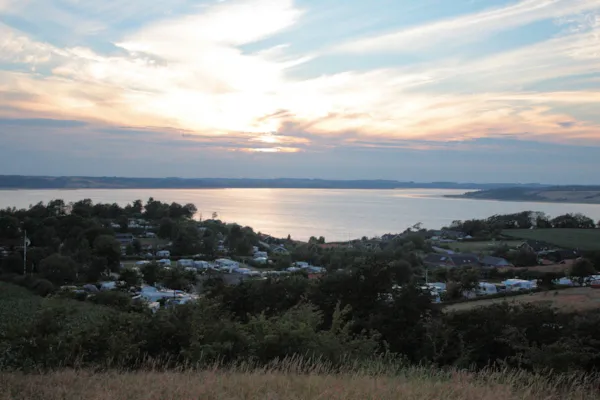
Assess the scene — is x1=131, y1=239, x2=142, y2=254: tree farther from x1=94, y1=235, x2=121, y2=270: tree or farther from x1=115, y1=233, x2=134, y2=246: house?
x1=94, y1=235, x2=121, y2=270: tree

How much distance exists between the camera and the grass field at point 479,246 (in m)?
42.7

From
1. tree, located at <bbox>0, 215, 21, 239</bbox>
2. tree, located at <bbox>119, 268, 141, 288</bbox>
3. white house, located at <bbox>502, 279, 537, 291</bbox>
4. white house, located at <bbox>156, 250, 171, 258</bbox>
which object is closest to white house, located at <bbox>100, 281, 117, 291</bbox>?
tree, located at <bbox>119, 268, 141, 288</bbox>

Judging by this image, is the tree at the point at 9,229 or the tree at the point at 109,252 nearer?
the tree at the point at 109,252

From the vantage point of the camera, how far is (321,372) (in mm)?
5363

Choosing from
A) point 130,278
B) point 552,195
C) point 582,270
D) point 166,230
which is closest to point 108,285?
point 130,278

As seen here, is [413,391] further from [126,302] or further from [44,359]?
[126,302]

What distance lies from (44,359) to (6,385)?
1743 mm

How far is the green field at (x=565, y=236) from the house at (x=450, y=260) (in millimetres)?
11476

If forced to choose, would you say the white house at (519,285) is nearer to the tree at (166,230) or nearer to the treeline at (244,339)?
the treeline at (244,339)

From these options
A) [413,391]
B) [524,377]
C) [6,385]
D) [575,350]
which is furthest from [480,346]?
[6,385]

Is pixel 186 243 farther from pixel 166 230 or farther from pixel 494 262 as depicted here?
pixel 494 262

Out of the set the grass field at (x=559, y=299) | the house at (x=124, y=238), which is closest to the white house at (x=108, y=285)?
→ the house at (x=124, y=238)

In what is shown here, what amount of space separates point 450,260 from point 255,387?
33944 mm

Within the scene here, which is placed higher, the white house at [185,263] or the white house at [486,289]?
the white house at [486,289]
